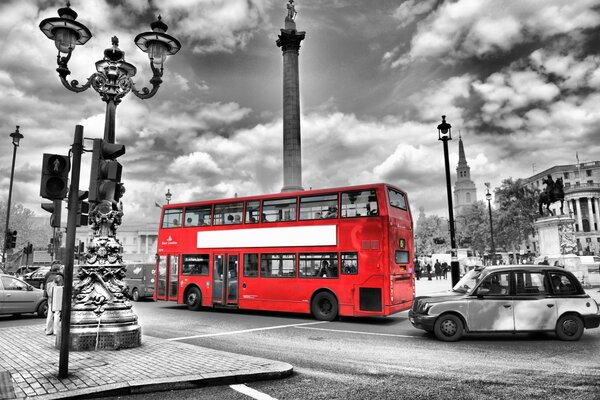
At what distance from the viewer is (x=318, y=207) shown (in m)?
15.1

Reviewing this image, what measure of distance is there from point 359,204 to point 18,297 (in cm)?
1142

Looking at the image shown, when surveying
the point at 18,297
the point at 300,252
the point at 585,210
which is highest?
the point at 585,210

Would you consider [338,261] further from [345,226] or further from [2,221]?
[2,221]

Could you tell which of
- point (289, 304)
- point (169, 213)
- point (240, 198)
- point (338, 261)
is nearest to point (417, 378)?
point (338, 261)

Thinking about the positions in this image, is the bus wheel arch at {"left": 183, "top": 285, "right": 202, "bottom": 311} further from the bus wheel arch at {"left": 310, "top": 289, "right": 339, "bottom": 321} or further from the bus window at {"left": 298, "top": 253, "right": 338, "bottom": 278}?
the bus wheel arch at {"left": 310, "top": 289, "right": 339, "bottom": 321}

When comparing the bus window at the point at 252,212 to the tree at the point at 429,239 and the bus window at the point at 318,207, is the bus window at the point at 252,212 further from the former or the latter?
the tree at the point at 429,239

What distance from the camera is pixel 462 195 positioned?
175 metres

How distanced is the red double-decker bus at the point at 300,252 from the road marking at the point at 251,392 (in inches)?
312

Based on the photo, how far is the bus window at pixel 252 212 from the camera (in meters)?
16.4

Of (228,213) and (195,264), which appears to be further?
(195,264)

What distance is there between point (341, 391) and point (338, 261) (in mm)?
8440

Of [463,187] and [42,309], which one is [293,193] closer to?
[42,309]

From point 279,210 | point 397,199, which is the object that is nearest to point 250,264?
point 279,210

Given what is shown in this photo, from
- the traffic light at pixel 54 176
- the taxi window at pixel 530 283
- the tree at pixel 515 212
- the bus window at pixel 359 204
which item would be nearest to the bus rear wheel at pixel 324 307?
the bus window at pixel 359 204
